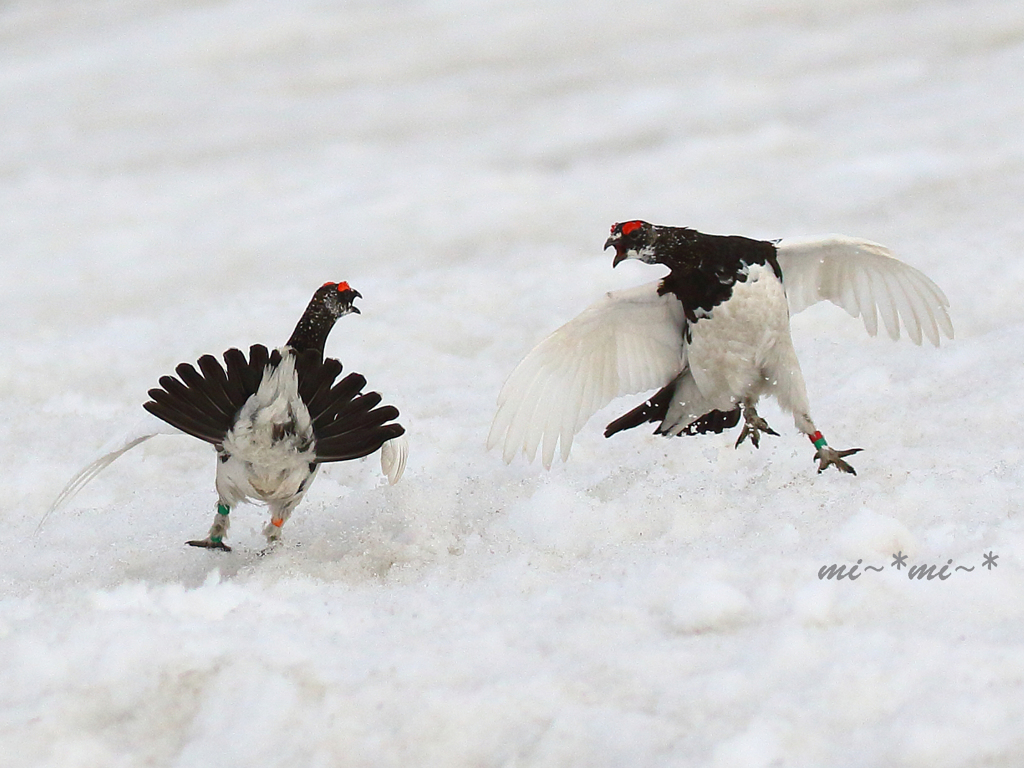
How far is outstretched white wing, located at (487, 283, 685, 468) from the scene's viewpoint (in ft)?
13.8

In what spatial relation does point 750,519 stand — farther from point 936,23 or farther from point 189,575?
point 936,23

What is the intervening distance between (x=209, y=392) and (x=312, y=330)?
508mm

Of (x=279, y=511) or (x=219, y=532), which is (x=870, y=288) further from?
(x=219, y=532)

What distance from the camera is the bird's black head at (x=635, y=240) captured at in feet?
13.5

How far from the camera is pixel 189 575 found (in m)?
3.83

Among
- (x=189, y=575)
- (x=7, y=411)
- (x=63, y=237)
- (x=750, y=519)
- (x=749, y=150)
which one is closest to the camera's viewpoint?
(x=750, y=519)

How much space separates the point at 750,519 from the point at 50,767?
212 centimetres

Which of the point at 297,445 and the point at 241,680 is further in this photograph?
the point at 297,445

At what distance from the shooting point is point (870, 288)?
437cm

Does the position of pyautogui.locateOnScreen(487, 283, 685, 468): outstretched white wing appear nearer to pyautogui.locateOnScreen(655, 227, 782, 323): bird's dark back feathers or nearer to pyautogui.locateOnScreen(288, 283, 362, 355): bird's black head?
pyautogui.locateOnScreen(655, 227, 782, 323): bird's dark back feathers

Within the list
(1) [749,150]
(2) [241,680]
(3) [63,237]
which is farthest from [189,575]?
(1) [749,150]

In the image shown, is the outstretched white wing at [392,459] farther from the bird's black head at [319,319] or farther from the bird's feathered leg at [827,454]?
the bird's feathered leg at [827,454]

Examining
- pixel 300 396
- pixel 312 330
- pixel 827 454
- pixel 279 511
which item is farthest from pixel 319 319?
pixel 827 454

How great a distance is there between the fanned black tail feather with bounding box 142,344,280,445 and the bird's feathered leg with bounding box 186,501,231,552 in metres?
0.44
